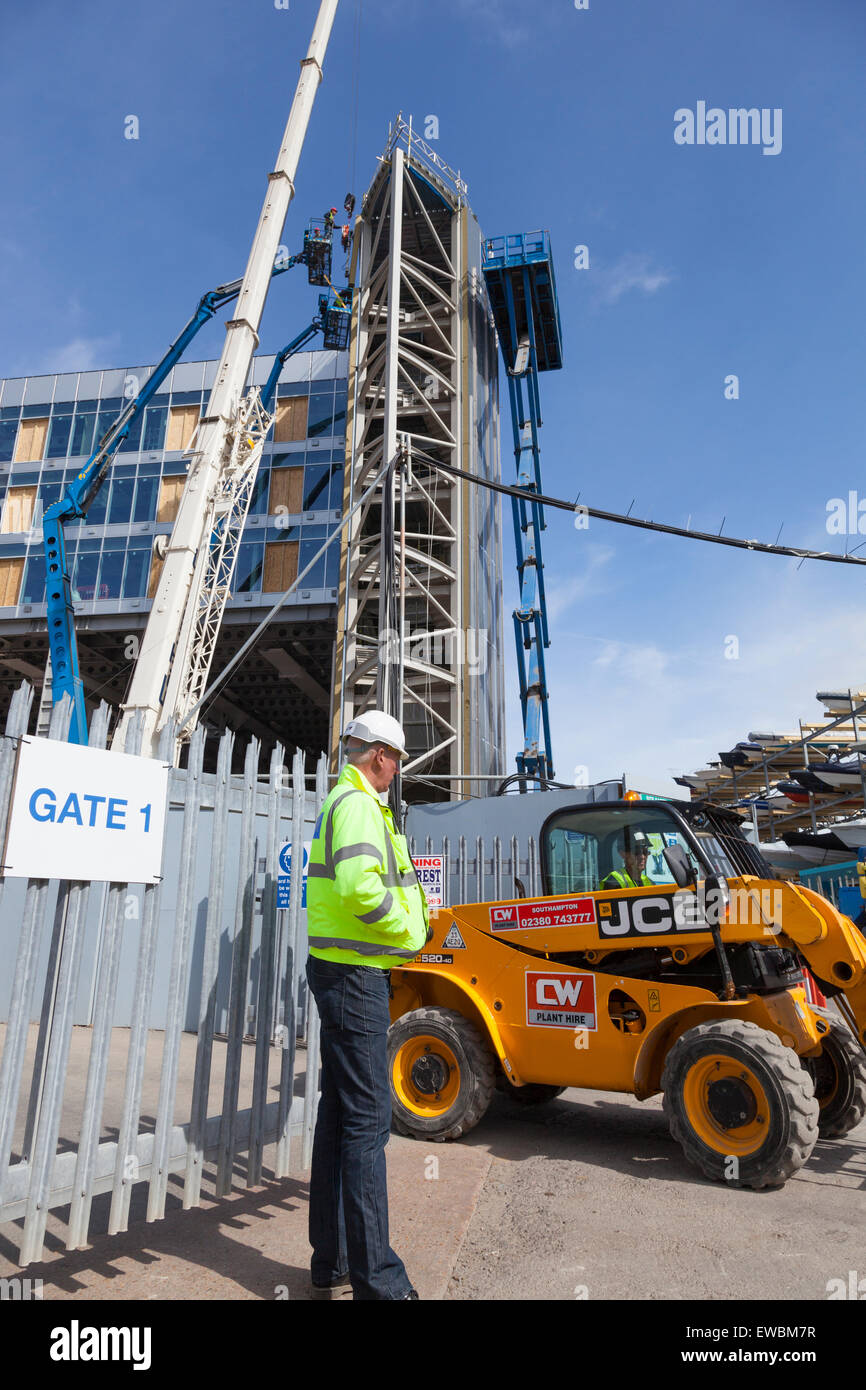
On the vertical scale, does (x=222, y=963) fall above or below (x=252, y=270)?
below

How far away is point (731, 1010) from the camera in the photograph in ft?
16.7

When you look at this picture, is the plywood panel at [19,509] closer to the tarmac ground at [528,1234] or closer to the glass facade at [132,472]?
the glass facade at [132,472]

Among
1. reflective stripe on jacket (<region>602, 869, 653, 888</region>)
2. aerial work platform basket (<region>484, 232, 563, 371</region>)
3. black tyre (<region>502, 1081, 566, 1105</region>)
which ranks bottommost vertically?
black tyre (<region>502, 1081, 566, 1105</region>)

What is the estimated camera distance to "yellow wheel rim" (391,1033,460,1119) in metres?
5.86

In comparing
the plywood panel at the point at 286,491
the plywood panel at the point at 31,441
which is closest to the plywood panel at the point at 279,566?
the plywood panel at the point at 286,491

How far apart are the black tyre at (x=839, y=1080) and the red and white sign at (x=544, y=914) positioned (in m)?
1.74

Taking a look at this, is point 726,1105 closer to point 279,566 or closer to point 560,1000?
point 560,1000

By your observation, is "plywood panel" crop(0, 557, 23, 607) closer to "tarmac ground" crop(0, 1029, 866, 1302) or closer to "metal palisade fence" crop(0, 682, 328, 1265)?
"metal palisade fence" crop(0, 682, 328, 1265)

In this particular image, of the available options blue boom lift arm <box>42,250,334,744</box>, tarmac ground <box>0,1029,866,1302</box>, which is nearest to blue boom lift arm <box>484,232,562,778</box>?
blue boom lift arm <box>42,250,334,744</box>

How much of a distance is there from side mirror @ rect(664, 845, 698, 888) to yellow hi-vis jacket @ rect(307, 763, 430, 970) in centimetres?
242

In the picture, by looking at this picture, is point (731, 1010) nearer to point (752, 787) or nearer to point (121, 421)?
point (752, 787)

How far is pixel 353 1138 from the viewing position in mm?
3033

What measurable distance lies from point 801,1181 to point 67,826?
4678 millimetres
